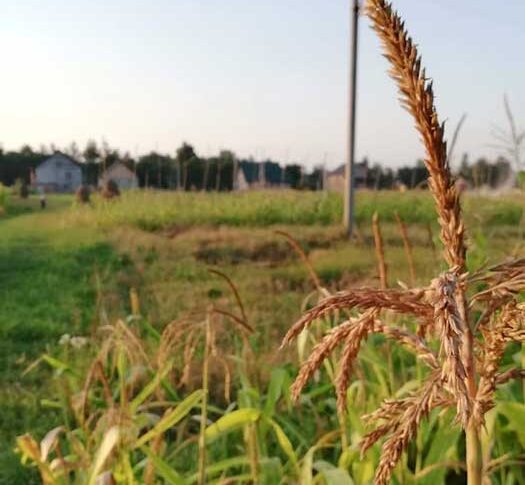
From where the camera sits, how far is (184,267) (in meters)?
Answer: 6.73

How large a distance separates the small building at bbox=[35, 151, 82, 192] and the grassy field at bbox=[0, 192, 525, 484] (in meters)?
23.8

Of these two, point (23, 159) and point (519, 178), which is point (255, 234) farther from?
point (23, 159)

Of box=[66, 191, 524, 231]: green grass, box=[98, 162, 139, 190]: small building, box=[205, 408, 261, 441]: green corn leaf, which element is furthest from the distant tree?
box=[205, 408, 261, 441]: green corn leaf

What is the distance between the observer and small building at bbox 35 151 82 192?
122ft

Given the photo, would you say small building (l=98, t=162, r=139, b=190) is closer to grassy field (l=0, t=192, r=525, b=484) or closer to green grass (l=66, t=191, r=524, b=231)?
grassy field (l=0, t=192, r=525, b=484)

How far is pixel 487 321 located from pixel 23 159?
35283mm

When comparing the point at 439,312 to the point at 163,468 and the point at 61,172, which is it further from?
the point at 61,172

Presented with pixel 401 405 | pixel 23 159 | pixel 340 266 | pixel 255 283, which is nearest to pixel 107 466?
pixel 401 405

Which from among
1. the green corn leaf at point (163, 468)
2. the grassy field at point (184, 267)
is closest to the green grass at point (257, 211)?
the grassy field at point (184, 267)

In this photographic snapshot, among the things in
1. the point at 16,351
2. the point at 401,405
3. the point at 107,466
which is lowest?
the point at 16,351

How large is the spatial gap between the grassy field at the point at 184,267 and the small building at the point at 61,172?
23751 mm

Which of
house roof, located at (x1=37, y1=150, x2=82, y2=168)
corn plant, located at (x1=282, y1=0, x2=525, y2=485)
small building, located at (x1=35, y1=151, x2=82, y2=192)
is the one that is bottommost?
small building, located at (x1=35, y1=151, x2=82, y2=192)

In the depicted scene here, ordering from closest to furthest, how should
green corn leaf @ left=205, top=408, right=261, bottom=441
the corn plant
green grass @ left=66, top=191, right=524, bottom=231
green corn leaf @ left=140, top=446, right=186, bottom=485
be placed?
1. the corn plant
2. green corn leaf @ left=140, top=446, right=186, bottom=485
3. green corn leaf @ left=205, top=408, right=261, bottom=441
4. green grass @ left=66, top=191, right=524, bottom=231

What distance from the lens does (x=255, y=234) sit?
357 inches
